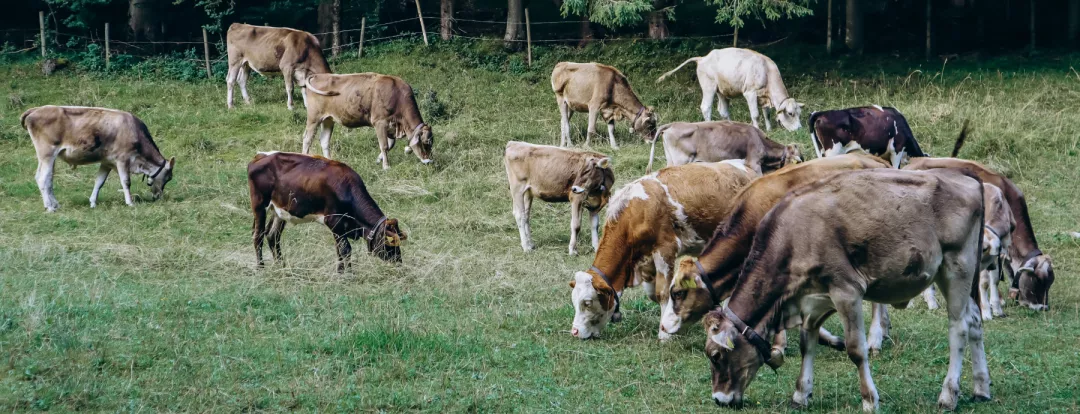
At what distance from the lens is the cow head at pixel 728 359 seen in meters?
7.74

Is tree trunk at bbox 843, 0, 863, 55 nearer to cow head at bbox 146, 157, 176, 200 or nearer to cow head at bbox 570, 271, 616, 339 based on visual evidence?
cow head at bbox 146, 157, 176, 200

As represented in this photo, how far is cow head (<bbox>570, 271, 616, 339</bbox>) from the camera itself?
9.93 m

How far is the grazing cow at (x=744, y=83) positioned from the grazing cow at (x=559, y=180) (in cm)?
725

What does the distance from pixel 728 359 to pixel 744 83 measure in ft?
47.8

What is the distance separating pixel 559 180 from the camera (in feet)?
48.0

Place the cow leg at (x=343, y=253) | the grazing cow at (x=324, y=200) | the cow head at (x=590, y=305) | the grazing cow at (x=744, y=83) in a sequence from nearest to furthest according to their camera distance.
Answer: the cow head at (x=590, y=305)
the cow leg at (x=343, y=253)
the grazing cow at (x=324, y=200)
the grazing cow at (x=744, y=83)

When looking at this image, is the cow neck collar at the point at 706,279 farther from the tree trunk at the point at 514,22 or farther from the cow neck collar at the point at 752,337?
the tree trunk at the point at 514,22


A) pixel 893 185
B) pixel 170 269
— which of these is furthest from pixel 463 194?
pixel 893 185

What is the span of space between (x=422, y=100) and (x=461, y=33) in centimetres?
705

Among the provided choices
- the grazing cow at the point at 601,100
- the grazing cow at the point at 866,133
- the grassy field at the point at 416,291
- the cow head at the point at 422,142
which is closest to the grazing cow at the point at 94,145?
the grassy field at the point at 416,291

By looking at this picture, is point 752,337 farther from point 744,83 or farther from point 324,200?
point 744,83

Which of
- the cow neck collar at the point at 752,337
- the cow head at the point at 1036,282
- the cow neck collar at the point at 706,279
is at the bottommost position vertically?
the cow head at the point at 1036,282

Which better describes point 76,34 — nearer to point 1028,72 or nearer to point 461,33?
point 461,33

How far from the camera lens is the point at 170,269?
42.7ft
